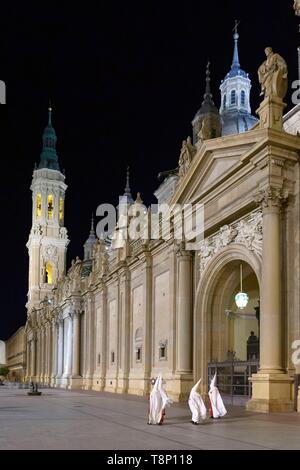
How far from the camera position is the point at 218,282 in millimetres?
27750

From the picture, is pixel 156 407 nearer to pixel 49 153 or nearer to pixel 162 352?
pixel 162 352

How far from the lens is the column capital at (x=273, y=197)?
70.8 ft

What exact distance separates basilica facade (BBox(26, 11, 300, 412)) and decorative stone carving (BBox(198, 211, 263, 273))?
0.14 feet

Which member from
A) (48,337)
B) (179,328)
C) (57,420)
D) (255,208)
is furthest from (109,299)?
(48,337)

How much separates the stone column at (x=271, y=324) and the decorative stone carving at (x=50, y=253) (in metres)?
84.9

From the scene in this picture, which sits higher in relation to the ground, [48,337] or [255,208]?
[255,208]

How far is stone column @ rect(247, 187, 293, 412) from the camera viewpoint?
20.3m

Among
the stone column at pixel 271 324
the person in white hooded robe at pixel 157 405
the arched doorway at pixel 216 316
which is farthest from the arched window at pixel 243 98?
the person in white hooded robe at pixel 157 405

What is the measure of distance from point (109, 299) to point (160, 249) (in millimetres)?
13264

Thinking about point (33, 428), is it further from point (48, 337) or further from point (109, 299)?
point (48, 337)

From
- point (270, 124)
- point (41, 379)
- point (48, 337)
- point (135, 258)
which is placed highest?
point (270, 124)

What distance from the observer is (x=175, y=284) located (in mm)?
31250

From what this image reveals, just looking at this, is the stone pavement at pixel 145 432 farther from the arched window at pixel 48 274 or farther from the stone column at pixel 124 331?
Result: the arched window at pixel 48 274

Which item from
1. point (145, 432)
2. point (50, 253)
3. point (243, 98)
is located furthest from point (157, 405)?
point (50, 253)
